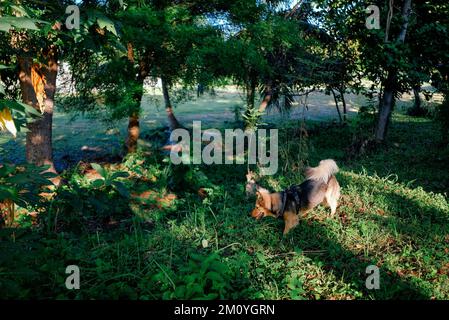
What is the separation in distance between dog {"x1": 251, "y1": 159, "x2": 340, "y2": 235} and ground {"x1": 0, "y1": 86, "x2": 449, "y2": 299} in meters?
0.17

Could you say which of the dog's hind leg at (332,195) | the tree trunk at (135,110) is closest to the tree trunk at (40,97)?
the tree trunk at (135,110)

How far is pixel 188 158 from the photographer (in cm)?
827

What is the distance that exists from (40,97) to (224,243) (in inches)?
234

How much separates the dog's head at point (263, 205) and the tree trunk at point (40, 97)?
194 inches

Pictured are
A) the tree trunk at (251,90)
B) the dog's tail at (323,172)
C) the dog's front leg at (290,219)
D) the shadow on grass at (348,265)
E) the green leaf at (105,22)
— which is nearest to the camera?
the green leaf at (105,22)

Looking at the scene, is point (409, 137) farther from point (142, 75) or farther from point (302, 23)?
point (142, 75)

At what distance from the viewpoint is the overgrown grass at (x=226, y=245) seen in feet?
10.8

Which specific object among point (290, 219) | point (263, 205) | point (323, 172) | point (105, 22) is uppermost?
point (105, 22)

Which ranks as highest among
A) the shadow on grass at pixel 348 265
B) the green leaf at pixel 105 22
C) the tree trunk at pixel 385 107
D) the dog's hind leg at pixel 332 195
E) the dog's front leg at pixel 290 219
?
the green leaf at pixel 105 22

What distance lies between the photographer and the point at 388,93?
10.4 m

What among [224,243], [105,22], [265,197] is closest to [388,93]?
[265,197]

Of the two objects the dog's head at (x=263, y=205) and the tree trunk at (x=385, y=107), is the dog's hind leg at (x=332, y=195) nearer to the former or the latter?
the dog's head at (x=263, y=205)

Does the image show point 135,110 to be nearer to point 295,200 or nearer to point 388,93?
point 295,200

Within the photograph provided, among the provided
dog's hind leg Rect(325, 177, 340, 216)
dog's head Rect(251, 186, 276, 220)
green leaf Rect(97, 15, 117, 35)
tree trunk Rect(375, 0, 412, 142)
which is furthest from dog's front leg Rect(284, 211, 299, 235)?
tree trunk Rect(375, 0, 412, 142)
